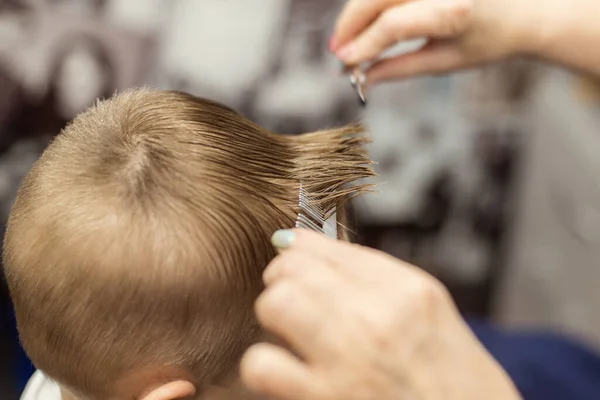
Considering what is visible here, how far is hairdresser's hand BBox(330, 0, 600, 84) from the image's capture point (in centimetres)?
83

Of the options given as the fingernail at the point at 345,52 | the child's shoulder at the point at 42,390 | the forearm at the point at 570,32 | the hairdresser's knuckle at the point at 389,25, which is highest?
the forearm at the point at 570,32

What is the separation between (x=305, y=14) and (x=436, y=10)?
802 millimetres

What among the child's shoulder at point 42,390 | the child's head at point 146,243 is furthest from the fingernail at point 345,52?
the child's shoulder at point 42,390

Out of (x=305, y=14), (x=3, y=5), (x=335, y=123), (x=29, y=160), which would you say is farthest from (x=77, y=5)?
(x=335, y=123)

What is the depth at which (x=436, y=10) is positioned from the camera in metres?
0.82

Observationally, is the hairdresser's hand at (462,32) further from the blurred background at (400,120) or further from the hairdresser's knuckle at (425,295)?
the blurred background at (400,120)

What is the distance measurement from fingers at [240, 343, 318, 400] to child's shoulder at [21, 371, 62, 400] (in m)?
0.42

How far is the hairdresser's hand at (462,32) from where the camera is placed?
827mm

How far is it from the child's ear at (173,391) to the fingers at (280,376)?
0.45ft

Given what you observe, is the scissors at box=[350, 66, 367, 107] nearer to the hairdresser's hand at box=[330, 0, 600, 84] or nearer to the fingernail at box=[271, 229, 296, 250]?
the hairdresser's hand at box=[330, 0, 600, 84]

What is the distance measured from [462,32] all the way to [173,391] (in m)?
0.62

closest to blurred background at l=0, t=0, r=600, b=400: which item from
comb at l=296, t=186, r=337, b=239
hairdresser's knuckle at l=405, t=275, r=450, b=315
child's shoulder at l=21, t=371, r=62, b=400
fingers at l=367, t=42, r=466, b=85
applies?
child's shoulder at l=21, t=371, r=62, b=400

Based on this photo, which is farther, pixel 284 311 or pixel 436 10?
pixel 436 10

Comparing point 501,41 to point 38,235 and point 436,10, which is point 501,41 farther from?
point 38,235
